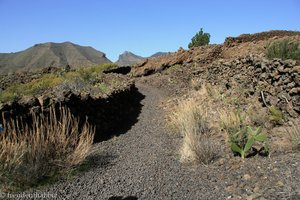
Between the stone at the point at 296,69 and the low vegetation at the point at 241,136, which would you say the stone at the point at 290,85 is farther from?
the low vegetation at the point at 241,136

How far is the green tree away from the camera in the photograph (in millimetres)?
36375

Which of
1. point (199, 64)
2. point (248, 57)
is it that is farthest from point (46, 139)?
point (199, 64)

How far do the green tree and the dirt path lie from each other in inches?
1099

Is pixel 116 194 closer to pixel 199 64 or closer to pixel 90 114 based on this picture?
pixel 90 114

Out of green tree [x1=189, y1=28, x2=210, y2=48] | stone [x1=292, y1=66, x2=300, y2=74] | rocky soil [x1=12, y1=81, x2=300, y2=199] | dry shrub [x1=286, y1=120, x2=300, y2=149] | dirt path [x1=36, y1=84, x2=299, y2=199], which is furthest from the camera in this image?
green tree [x1=189, y1=28, x2=210, y2=48]

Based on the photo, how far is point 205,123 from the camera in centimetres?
1021

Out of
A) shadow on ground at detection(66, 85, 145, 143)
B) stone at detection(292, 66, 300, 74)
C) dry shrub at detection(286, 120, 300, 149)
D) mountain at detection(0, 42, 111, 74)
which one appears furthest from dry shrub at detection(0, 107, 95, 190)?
mountain at detection(0, 42, 111, 74)

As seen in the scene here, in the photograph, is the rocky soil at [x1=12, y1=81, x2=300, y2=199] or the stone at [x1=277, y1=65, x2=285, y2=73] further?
the stone at [x1=277, y1=65, x2=285, y2=73]

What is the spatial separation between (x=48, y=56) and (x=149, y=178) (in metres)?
81.6

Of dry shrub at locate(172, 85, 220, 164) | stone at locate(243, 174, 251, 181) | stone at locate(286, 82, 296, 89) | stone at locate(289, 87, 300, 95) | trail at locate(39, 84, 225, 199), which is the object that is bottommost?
trail at locate(39, 84, 225, 199)

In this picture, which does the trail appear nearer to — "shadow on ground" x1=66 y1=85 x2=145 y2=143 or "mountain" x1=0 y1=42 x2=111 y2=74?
"shadow on ground" x1=66 y1=85 x2=145 y2=143

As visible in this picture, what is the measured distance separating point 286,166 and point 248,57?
7.12 metres

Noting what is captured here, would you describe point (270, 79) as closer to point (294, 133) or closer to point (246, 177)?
point (294, 133)

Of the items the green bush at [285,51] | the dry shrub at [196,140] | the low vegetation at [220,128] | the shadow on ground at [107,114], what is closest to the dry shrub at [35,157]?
the shadow on ground at [107,114]
